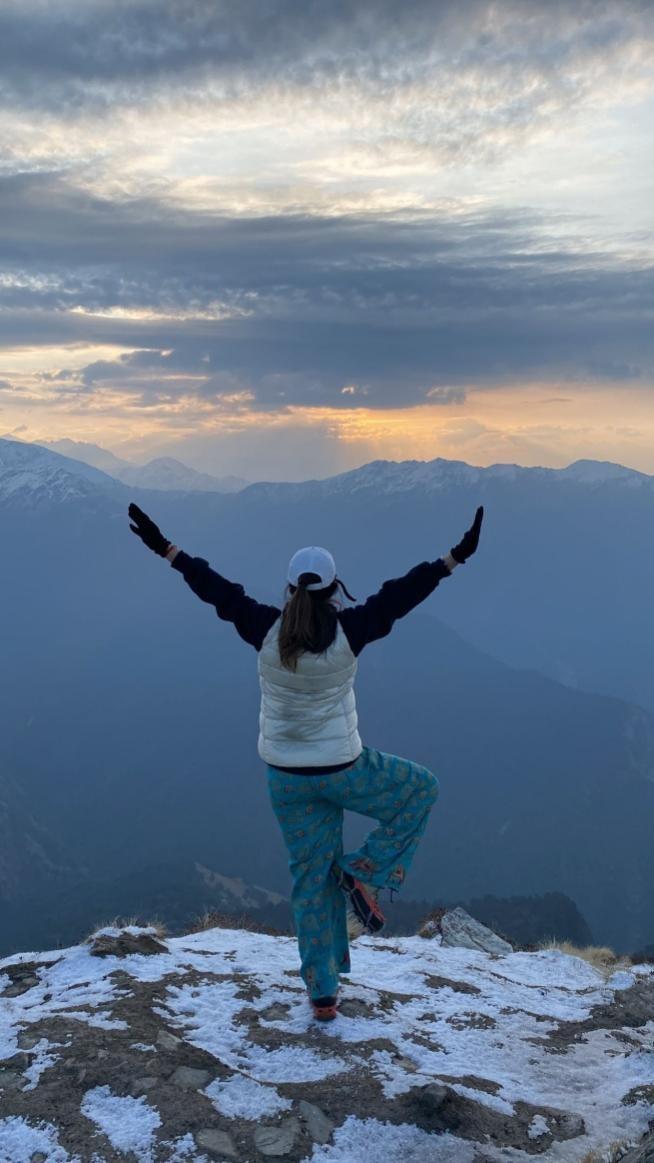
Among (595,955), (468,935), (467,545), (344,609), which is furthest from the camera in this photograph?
(595,955)

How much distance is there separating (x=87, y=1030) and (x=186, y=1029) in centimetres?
89

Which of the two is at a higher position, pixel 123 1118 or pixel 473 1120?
→ pixel 123 1118

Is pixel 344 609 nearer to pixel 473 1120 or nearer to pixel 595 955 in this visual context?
pixel 473 1120

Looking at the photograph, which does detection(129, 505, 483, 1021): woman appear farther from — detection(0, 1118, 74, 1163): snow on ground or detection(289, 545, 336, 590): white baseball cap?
detection(0, 1118, 74, 1163): snow on ground

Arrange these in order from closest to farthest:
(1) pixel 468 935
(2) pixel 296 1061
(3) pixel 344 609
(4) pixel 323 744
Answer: (2) pixel 296 1061 → (4) pixel 323 744 → (3) pixel 344 609 → (1) pixel 468 935

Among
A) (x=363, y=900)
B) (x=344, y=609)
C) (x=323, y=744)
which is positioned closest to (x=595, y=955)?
(x=363, y=900)

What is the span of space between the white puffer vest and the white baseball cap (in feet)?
1.43

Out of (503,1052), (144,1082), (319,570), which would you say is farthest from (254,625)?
(503,1052)

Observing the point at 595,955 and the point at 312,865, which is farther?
the point at 595,955

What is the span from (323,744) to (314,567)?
5.17ft

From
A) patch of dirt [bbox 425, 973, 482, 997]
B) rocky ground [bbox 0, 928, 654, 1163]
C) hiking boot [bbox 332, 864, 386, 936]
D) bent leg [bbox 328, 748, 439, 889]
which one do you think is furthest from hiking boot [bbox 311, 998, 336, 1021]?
patch of dirt [bbox 425, 973, 482, 997]

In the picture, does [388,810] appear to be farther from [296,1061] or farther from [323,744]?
[296,1061]

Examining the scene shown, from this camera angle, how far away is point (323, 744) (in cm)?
735

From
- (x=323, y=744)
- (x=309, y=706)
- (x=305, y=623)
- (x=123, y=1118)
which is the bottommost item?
(x=123, y=1118)
